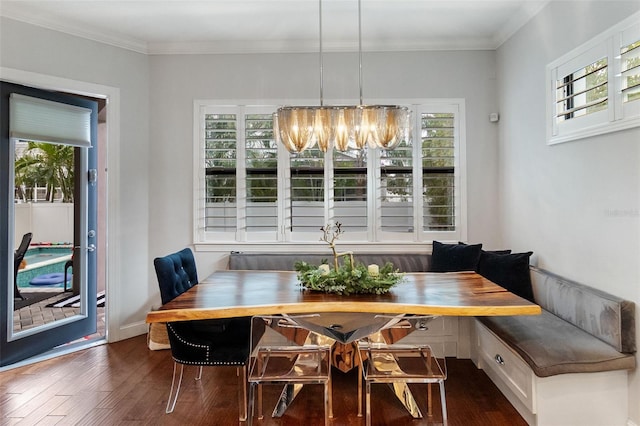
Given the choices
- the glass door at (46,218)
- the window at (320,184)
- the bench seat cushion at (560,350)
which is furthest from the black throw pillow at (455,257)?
the glass door at (46,218)

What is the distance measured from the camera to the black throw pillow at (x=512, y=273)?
9.62ft

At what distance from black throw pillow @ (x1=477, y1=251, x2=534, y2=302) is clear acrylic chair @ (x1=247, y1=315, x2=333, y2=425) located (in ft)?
4.95

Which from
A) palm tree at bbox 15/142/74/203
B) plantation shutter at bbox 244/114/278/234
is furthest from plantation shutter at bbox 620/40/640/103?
palm tree at bbox 15/142/74/203

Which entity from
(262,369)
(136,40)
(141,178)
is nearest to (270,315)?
(262,369)

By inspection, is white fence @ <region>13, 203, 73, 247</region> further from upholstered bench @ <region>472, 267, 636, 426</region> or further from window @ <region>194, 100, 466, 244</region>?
upholstered bench @ <region>472, 267, 636, 426</region>

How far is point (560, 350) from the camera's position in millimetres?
2088

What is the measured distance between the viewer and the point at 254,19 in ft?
10.9

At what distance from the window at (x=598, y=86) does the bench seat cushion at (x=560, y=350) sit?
3.99 ft

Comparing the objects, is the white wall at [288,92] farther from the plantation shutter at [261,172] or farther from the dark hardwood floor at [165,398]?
the dark hardwood floor at [165,398]

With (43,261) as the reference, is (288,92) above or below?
above

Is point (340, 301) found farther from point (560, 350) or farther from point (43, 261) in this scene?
point (43, 261)

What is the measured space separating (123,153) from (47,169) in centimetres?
63

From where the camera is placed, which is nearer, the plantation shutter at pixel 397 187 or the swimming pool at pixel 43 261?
the swimming pool at pixel 43 261

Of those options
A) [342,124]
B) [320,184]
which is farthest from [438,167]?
[342,124]
